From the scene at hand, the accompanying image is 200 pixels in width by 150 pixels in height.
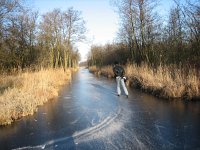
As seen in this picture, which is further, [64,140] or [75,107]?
[75,107]

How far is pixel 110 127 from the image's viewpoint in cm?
784

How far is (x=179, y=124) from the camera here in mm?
7863

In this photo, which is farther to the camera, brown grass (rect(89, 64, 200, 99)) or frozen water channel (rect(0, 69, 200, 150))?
brown grass (rect(89, 64, 200, 99))

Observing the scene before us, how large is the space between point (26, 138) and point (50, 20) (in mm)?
28697

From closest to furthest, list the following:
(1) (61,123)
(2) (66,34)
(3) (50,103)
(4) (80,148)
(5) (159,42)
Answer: (4) (80,148) < (1) (61,123) < (3) (50,103) < (5) (159,42) < (2) (66,34)

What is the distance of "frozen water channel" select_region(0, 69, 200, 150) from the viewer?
20.7ft

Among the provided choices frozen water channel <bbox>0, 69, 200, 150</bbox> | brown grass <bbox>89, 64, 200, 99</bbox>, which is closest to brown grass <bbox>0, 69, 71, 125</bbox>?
frozen water channel <bbox>0, 69, 200, 150</bbox>

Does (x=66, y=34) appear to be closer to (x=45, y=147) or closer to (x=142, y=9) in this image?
(x=142, y=9)

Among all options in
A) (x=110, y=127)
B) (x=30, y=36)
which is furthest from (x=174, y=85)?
(x=30, y=36)

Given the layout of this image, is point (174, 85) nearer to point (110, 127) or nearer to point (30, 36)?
point (110, 127)

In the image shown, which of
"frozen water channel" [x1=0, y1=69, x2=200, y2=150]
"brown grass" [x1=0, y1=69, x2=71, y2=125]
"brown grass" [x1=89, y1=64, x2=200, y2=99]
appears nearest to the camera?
"frozen water channel" [x1=0, y1=69, x2=200, y2=150]

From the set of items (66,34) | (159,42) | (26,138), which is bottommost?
(26,138)

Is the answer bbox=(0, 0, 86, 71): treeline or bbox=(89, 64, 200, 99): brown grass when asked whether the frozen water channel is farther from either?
bbox=(0, 0, 86, 71): treeline

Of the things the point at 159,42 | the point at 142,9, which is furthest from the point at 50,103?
the point at 142,9
